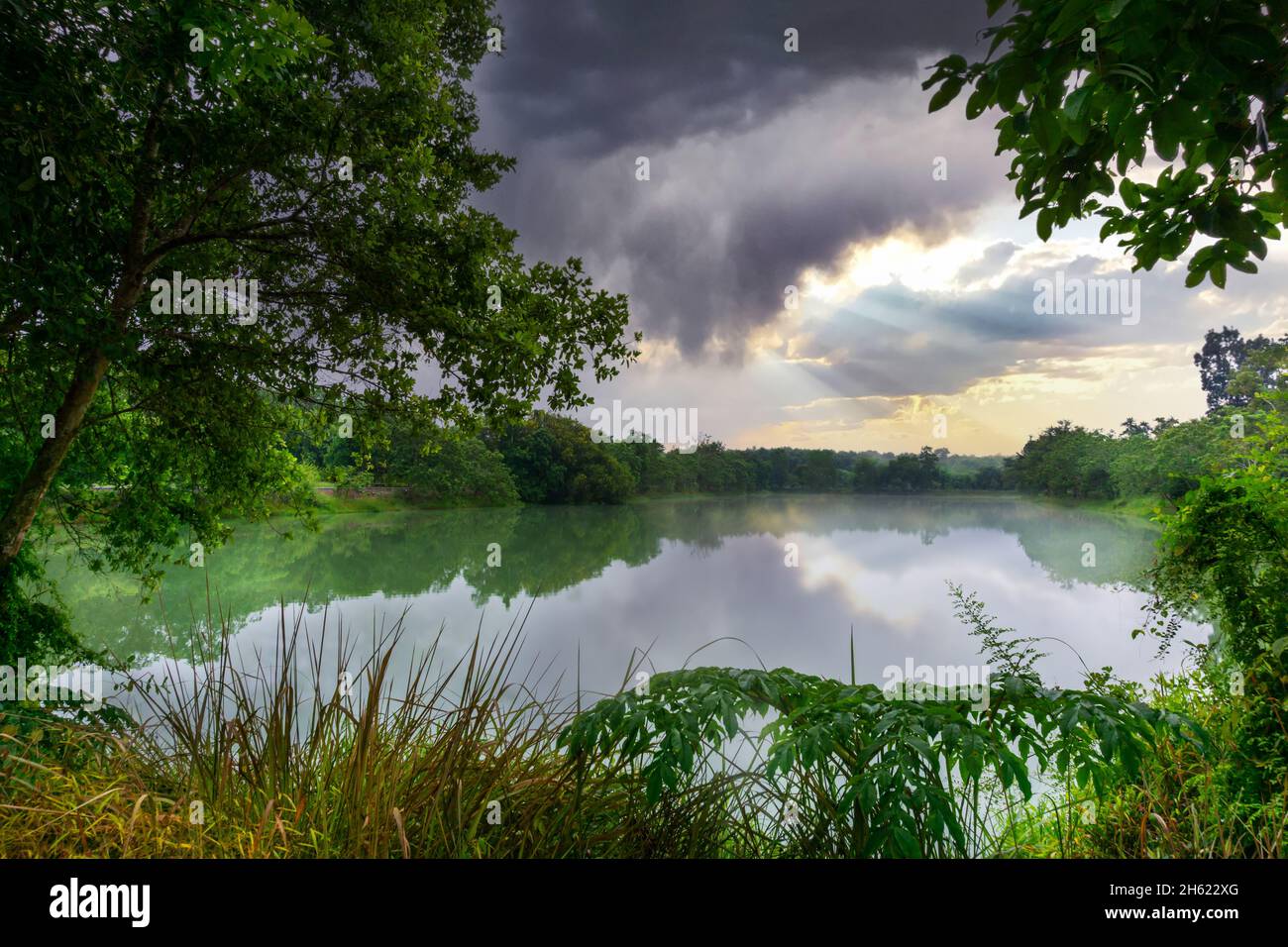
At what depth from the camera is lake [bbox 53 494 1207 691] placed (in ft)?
15.3

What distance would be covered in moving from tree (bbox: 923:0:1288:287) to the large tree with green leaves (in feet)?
7.59

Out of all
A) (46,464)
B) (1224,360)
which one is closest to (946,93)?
(46,464)

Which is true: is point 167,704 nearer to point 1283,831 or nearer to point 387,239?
point 387,239

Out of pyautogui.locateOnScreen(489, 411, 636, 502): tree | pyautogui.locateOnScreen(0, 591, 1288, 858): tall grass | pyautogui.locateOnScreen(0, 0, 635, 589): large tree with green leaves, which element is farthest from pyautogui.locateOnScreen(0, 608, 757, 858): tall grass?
pyautogui.locateOnScreen(489, 411, 636, 502): tree

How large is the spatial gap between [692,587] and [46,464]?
602 cm

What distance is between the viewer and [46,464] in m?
3.12

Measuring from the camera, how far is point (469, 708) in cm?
172

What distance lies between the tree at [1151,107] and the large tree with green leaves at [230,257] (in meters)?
2.31

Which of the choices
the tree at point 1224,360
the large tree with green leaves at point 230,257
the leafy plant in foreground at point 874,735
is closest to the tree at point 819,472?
the tree at point 1224,360

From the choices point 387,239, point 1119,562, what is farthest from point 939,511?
point 387,239

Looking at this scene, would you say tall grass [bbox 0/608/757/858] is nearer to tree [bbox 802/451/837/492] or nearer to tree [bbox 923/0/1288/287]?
tree [bbox 923/0/1288/287]

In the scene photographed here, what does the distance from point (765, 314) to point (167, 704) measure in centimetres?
523

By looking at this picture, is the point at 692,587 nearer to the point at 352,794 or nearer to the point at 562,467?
the point at 352,794

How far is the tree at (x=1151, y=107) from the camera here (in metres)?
1.15
